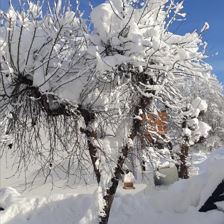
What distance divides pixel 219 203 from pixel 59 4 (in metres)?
5.32

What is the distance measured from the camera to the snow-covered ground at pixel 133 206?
10555 mm

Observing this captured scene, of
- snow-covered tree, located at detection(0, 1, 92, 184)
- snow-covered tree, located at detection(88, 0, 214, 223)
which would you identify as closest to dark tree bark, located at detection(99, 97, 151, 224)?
snow-covered tree, located at detection(88, 0, 214, 223)

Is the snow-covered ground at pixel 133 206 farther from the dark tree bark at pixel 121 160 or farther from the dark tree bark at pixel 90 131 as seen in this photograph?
the dark tree bark at pixel 90 131

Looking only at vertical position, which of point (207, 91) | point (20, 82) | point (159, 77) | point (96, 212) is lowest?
point (96, 212)

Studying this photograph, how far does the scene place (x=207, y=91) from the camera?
43.8 meters

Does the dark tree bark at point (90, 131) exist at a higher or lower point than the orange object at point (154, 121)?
lower

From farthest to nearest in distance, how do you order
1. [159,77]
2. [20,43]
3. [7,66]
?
[159,77], [20,43], [7,66]

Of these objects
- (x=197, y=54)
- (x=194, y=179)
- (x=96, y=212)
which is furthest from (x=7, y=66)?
(x=194, y=179)

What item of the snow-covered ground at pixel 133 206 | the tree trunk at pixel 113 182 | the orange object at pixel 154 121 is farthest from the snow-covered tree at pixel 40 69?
the snow-covered ground at pixel 133 206

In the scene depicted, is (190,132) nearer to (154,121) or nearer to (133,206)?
(133,206)

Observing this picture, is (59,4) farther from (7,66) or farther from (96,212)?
(96,212)

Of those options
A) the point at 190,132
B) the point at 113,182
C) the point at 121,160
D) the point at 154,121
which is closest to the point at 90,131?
the point at 121,160

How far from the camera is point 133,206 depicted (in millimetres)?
12367

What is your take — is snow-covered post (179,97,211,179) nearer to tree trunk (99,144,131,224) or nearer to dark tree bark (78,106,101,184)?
tree trunk (99,144,131,224)
